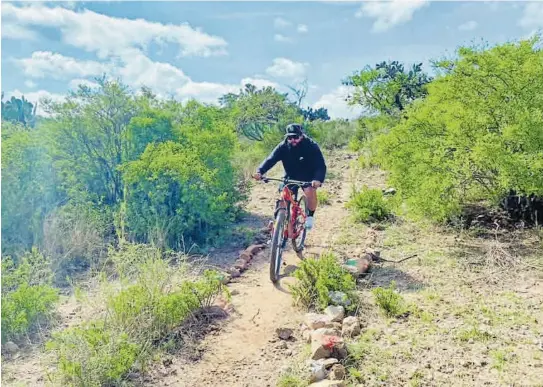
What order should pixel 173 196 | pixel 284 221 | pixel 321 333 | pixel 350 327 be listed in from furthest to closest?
pixel 173 196
pixel 284 221
pixel 350 327
pixel 321 333

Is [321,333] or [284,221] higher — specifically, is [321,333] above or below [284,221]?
below

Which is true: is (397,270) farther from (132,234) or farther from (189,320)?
(132,234)

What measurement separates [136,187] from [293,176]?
2504 mm

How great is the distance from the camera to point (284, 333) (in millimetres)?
4207

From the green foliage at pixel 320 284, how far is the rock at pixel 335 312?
4.5 inches

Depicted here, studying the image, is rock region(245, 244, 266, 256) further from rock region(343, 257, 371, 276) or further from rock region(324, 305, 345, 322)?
rock region(324, 305, 345, 322)

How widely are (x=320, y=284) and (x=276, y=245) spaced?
0.86 meters

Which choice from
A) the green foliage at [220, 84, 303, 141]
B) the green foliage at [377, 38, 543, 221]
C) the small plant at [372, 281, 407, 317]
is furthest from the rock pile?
the green foliage at [220, 84, 303, 141]

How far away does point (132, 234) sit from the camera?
707 cm

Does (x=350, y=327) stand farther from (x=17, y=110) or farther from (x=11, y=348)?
(x=17, y=110)

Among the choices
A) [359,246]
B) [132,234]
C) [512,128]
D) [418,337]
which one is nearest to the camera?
[418,337]

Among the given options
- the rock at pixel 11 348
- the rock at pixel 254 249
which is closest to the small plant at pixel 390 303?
the rock at pixel 254 249

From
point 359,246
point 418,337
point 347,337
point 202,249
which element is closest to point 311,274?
point 347,337

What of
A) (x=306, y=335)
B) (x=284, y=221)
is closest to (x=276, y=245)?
(x=284, y=221)
